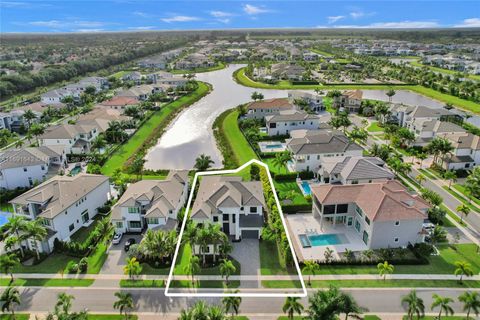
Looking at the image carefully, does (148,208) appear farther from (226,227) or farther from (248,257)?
(248,257)

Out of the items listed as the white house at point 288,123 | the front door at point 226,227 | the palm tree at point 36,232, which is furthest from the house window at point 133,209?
the white house at point 288,123

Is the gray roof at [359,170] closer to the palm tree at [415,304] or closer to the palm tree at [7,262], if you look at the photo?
the palm tree at [415,304]

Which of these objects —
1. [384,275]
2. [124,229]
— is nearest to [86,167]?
[124,229]

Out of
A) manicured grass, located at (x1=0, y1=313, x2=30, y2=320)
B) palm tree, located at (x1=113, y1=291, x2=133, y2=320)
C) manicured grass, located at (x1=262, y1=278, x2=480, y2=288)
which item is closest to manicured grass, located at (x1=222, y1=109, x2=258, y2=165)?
manicured grass, located at (x1=262, y1=278, x2=480, y2=288)

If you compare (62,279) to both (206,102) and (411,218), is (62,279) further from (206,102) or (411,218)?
(206,102)

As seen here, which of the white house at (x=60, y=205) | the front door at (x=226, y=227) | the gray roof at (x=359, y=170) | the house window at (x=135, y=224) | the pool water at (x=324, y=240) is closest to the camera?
the front door at (x=226, y=227)

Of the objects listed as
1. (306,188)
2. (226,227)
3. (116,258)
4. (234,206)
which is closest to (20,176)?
(116,258)
